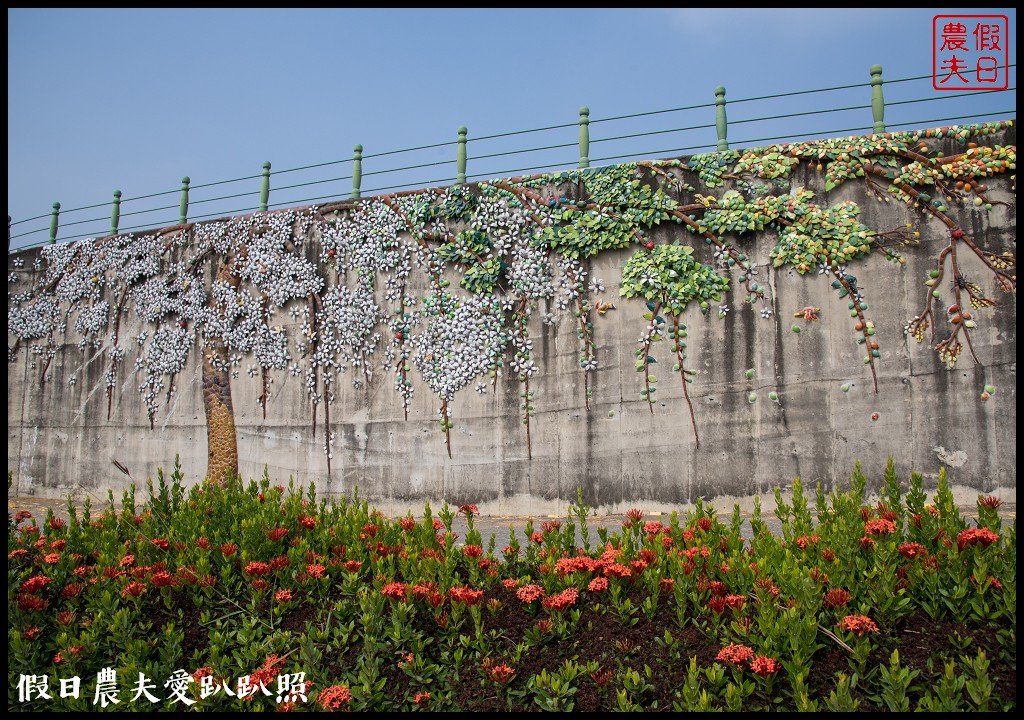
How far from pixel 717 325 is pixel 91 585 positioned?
6.50 meters

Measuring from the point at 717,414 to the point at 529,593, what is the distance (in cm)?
546

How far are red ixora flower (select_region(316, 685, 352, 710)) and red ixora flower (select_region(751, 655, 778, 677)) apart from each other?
1.39m

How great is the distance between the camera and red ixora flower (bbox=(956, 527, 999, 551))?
9.21 feet

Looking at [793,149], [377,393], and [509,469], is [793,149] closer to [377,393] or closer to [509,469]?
[509,469]

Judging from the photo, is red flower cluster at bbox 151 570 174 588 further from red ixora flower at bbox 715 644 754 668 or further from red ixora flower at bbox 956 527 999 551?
red ixora flower at bbox 956 527 999 551

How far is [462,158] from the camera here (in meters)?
9.84

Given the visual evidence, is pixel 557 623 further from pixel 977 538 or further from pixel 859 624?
pixel 977 538

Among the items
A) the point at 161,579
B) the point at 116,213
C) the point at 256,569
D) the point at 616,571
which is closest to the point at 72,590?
the point at 161,579

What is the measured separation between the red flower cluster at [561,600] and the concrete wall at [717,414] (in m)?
5.35

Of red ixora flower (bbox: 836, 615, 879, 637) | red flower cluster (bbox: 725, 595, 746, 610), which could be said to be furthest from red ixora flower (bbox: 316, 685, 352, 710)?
red ixora flower (bbox: 836, 615, 879, 637)

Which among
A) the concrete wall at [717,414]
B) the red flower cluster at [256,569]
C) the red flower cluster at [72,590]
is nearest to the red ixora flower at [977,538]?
the red flower cluster at [256,569]

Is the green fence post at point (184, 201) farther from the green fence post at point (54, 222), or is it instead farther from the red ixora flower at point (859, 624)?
the red ixora flower at point (859, 624)

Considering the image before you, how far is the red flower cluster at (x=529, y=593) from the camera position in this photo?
2918 millimetres

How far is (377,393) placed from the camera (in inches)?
380
